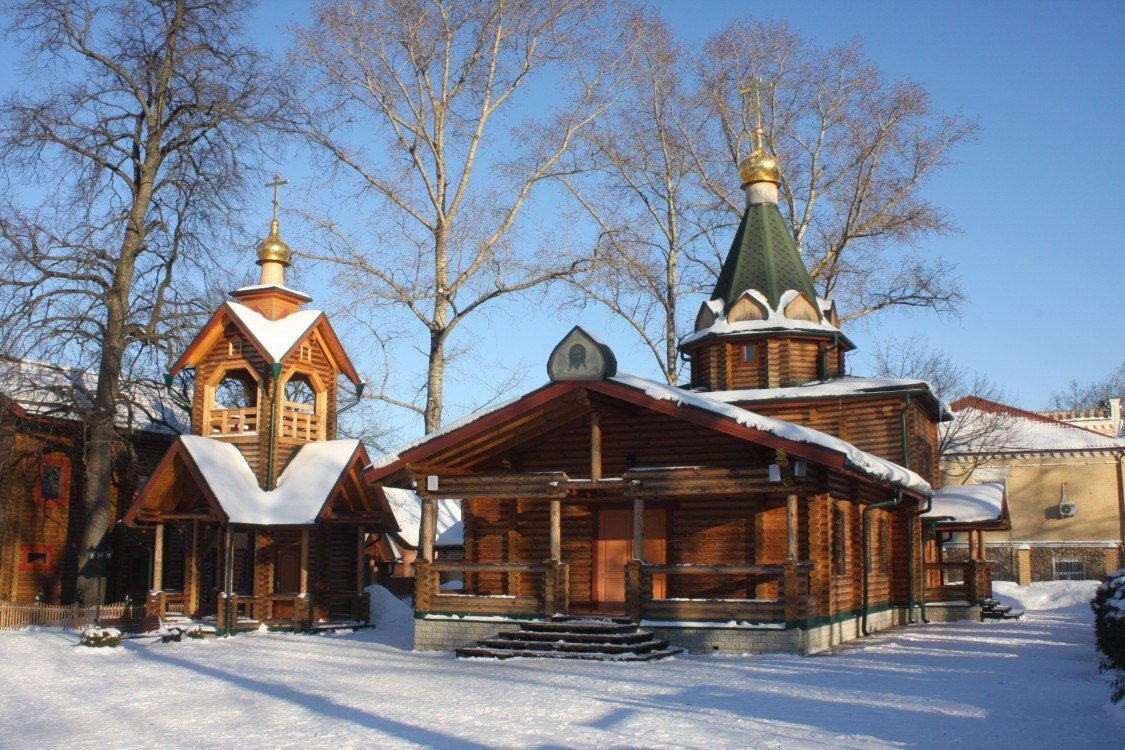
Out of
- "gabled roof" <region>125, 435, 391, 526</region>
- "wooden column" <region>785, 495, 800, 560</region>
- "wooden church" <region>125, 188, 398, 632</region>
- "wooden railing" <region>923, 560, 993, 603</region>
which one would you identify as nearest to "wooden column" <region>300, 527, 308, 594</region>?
"wooden church" <region>125, 188, 398, 632</region>

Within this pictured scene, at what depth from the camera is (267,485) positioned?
2470 centimetres

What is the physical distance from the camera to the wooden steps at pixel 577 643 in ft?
53.9

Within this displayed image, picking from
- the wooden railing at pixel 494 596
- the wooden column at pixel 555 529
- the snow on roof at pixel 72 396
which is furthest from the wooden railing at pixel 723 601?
the snow on roof at pixel 72 396

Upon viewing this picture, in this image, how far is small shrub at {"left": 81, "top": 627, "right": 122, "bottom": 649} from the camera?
747 inches

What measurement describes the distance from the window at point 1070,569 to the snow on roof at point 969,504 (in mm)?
18616

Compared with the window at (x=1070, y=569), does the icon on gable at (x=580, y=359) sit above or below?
above

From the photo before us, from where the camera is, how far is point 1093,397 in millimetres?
73438

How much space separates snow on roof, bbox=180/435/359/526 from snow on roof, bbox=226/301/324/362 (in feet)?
7.91

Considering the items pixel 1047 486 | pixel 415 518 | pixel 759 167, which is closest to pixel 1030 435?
pixel 1047 486

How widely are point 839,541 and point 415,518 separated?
21.8 m

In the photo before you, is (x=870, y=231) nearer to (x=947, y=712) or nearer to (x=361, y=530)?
A: (x=361, y=530)

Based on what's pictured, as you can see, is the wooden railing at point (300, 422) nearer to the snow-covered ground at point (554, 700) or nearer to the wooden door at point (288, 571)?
the wooden door at point (288, 571)

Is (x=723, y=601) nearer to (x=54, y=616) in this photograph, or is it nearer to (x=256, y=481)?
(x=256, y=481)

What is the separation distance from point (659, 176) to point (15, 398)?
19544 mm
